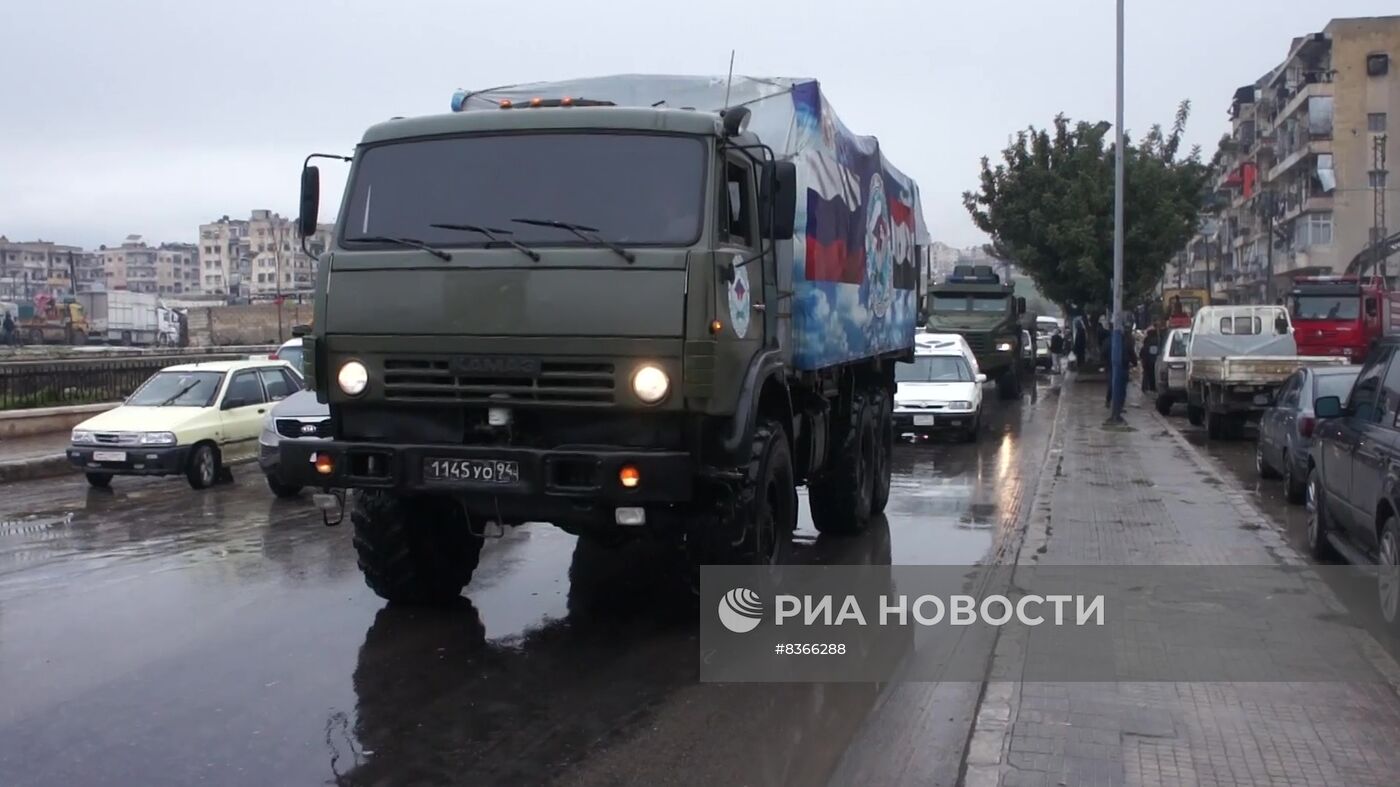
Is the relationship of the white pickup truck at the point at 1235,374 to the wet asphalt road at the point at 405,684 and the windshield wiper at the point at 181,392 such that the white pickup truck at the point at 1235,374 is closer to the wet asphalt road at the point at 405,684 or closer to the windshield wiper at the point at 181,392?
the wet asphalt road at the point at 405,684

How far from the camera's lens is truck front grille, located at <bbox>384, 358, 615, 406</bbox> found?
6.67 m

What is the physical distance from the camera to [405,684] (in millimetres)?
6508

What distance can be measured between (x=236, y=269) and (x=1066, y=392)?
152 m

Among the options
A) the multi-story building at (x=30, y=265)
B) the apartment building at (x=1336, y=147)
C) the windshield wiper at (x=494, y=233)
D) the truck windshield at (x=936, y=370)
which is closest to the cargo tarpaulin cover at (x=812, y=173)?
the windshield wiper at (x=494, y=233)

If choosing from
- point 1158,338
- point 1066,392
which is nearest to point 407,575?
point 1066,392

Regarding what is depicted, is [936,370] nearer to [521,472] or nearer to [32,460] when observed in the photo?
[32,460]

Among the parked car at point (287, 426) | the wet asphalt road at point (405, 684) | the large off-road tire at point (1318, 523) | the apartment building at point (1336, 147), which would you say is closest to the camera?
the wet asphalt road at point (405, 684)

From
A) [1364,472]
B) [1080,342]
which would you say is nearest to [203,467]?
[1364,472]

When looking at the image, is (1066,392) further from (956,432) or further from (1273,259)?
(1273,259)

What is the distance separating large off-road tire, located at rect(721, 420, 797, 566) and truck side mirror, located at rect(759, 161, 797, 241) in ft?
3.80

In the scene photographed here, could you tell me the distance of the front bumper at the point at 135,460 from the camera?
48.5ft

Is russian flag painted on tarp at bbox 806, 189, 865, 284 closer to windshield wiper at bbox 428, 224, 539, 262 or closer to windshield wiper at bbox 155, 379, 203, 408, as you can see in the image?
windshield wiper at bbox 428, 224, 539, 262

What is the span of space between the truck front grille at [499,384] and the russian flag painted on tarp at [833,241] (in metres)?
Answer: 2.27

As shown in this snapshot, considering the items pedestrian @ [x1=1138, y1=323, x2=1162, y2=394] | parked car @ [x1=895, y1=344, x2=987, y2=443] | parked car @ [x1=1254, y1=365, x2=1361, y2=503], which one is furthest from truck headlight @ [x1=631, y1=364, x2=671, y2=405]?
pedestrian @ [x1=1138, y1=323, x2=1162, y2=394]
